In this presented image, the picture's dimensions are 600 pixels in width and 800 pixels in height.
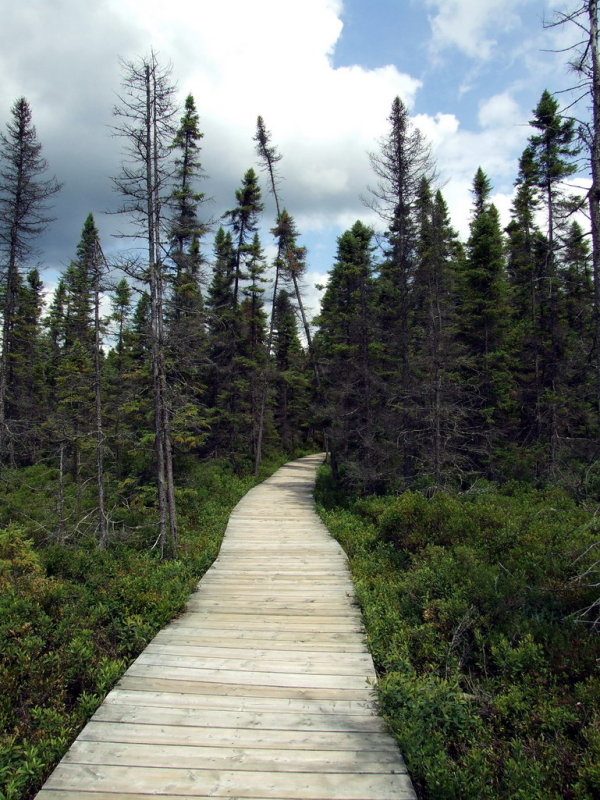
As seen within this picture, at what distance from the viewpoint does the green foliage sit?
3.90m

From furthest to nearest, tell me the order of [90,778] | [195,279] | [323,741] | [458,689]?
[195,279], [458,689], [323,741], [90,778]

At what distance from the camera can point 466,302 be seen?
21.0 m

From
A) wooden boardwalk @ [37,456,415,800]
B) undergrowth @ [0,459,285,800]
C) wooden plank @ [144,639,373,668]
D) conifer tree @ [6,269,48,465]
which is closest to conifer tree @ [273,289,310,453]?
conifer tree @ [6,269,48,465]

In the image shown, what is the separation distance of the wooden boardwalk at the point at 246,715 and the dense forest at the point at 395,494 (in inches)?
12.3

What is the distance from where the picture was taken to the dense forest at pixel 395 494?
4.68 m

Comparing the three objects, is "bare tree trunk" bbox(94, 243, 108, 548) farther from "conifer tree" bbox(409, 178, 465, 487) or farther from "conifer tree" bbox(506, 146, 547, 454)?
"conifer tree" bbox(506, 146, 547, 454)

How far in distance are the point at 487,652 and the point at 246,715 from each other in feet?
10.9

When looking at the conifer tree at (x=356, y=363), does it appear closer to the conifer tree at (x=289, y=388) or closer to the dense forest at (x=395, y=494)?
the dense forest at (x=395, y=494)

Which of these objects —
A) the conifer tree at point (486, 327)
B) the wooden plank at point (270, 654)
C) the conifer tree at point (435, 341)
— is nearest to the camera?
the wooden plank at point (270, 654)

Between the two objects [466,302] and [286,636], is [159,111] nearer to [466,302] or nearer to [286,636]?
[286,636]

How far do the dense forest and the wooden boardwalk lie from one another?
0.31 m

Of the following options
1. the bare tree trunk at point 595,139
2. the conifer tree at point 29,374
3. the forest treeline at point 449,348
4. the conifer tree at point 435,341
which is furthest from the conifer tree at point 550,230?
the conifer tree at point 29,374

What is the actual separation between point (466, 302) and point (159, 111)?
606 inches

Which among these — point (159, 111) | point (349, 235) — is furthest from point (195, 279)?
point (349, 235)
